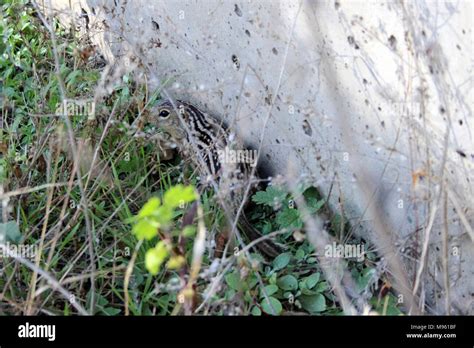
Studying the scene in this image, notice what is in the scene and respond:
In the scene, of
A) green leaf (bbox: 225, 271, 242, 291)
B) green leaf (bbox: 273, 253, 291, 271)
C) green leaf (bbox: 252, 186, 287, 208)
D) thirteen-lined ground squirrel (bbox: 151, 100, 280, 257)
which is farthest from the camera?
green leaf (bbox: 252, 186, 287, 208)

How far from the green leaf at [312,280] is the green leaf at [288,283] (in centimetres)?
5

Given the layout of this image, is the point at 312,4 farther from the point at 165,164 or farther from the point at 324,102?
the point at 165,164

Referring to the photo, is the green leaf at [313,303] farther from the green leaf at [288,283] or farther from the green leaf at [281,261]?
the green leaf at [281,261]

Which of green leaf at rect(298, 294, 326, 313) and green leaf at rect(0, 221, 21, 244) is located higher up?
green leaf at rect(0, 221, 21, 244)

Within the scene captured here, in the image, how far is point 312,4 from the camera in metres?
3.19

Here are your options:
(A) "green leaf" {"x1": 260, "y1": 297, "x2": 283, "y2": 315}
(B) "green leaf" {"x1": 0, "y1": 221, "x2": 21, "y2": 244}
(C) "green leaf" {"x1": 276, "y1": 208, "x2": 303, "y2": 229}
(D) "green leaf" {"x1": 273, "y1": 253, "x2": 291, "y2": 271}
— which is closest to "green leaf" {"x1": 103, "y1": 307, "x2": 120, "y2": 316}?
(B) "green leaf" {"x1": 0, "y1": 221, "x2": 21, "y2": 244}

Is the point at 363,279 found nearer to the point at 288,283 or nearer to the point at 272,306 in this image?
the point at 288,283

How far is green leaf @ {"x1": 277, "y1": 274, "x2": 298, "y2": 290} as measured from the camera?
10.6ft

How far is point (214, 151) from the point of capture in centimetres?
387

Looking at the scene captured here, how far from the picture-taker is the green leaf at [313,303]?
3.16 meters

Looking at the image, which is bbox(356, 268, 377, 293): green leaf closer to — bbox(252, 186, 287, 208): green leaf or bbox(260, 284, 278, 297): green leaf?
bbox(260, 284, 278, 297): green leaf

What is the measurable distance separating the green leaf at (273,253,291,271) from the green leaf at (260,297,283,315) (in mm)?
261
